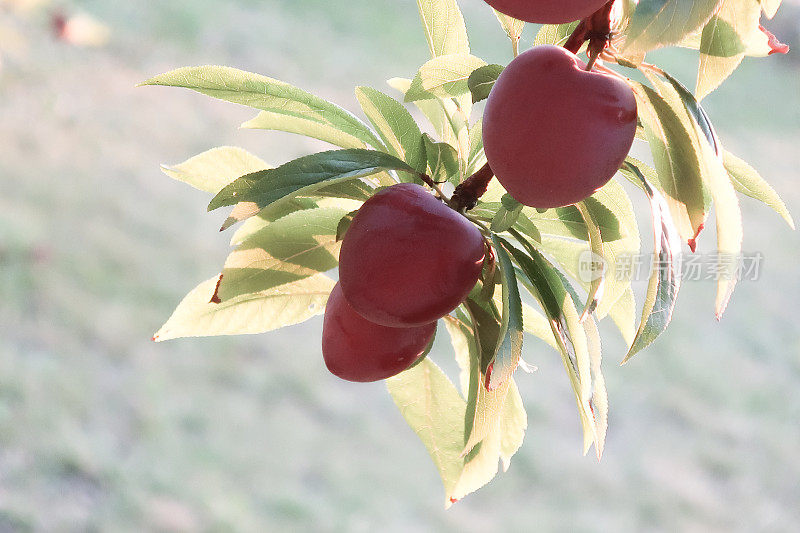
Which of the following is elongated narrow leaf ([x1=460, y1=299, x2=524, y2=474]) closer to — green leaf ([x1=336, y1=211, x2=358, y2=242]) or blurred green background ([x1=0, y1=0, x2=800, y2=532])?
green leaf ([x1=336, y1=211, x2=358, y2=242])

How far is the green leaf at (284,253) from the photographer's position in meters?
0.33

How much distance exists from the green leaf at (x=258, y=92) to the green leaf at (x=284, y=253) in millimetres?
40

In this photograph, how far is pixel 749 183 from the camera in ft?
0.95

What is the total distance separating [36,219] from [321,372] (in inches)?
32.7

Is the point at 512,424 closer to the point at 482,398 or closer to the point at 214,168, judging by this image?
the point at 482,398

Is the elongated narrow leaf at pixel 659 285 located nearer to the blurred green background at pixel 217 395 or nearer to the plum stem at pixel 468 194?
the plum stem at pixel 468 194

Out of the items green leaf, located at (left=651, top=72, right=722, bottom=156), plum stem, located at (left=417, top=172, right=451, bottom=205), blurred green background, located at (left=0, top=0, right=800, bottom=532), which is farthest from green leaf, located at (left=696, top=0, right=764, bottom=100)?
blurred green background, located at (left=0, top=0, right=800, bottom=532)

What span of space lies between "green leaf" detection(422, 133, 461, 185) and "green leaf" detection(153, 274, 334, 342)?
3.1 inches

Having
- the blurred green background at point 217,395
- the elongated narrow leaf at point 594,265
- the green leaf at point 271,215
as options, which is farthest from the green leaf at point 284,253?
the blurred green background at point 217,395

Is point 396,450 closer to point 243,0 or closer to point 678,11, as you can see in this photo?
point 678,11

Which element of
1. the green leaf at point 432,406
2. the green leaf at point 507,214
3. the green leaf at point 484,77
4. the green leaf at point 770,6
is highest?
the green leaf at point 770,6

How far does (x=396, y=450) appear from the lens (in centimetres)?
174

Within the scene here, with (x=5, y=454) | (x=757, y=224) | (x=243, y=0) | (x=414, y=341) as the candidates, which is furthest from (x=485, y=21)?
(x=414, y=341)

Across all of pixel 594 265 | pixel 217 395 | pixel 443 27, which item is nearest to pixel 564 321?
pixel 594 265
